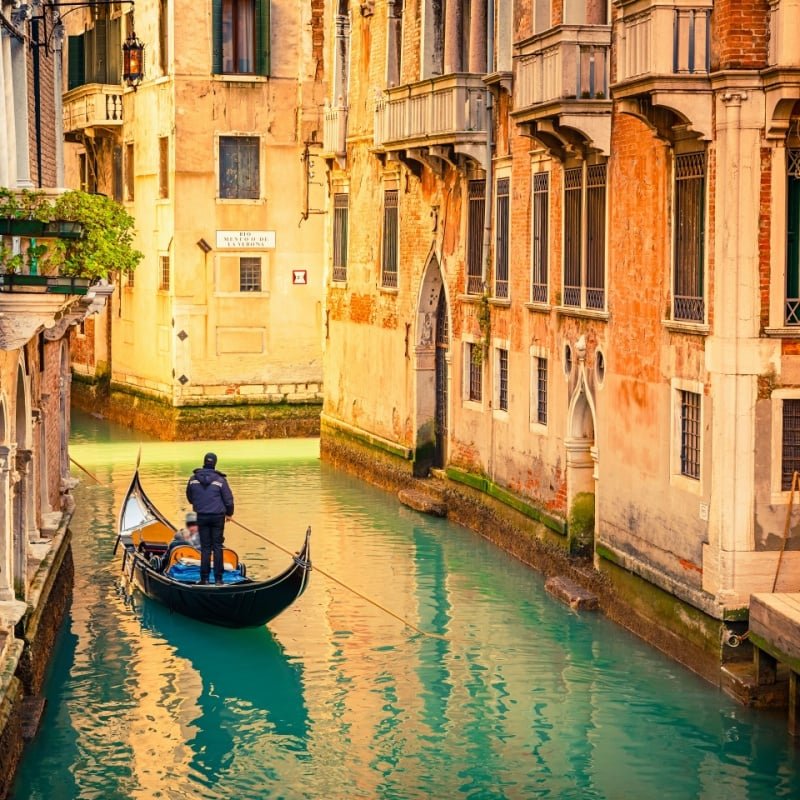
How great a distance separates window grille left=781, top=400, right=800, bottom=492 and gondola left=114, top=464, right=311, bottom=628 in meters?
3.54

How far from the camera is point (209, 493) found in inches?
612

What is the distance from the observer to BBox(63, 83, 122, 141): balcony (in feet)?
102

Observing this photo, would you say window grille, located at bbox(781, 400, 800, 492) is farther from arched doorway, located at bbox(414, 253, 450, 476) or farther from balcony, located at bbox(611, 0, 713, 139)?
arched doorway, located at bbox(414, 253, 450, 476)

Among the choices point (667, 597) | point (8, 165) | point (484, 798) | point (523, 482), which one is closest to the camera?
point (484, 798)

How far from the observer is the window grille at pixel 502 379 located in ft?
63.0

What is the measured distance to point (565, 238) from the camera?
1695cm

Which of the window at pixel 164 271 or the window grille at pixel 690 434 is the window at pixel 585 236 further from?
the window at pixel 164 271

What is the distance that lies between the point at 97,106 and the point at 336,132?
7.25m

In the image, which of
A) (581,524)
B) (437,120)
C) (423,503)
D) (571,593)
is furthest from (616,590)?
(437,120)

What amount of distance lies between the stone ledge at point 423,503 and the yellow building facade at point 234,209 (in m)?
7.40

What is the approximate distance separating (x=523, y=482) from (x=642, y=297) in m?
3.94

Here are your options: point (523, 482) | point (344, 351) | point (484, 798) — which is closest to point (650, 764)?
point (484, 798)

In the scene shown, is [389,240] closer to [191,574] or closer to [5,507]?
[191,574]

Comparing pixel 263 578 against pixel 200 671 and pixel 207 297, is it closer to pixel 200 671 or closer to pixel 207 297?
pixel 200 671
